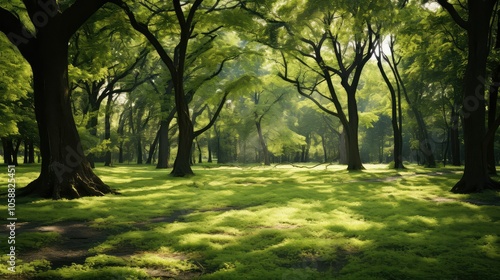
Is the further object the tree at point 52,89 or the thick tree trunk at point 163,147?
the thick tree trunk at point 163,147

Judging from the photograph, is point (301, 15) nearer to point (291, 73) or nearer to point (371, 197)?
point (291, 73)

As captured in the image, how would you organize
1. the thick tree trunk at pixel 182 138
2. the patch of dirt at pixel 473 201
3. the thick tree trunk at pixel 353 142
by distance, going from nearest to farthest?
the patch of dirt at pixel 473 201 → the thick tree trunk at pixel 182 138 → the thick tree trunk at pixel 353 142

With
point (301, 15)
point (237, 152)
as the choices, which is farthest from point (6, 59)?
point (237, 152)

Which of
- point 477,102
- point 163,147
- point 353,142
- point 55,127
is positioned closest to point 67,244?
point 55,127

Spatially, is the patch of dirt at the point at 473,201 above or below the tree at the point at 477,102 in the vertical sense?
below

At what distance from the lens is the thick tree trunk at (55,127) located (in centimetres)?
1141

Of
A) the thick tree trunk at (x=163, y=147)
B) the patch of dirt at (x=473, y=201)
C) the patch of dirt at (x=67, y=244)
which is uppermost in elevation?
the thick tree trunk at (x=163, y=147)

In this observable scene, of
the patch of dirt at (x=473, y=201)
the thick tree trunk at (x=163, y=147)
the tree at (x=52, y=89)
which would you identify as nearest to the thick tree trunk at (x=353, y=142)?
the patch of dirt at (x=473, y=201)

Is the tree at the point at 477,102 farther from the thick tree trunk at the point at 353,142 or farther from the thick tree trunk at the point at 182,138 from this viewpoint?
the thick tree trunk at the point at 182,138

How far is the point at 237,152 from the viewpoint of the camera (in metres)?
68.8

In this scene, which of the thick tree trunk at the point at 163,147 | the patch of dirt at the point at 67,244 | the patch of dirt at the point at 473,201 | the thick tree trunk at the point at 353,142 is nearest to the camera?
the patch of dirt at the point at 67,244

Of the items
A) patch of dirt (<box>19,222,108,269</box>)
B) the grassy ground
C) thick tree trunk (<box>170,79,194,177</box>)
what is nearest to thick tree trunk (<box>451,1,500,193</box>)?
the grassy ground

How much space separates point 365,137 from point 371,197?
66044mm

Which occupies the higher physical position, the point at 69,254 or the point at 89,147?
the point at 89,147
